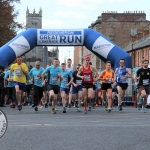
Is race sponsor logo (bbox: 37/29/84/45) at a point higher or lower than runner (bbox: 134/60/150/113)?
higher

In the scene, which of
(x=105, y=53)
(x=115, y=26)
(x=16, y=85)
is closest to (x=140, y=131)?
(x=16, y=85)

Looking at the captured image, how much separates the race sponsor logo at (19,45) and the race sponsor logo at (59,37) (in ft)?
2.39

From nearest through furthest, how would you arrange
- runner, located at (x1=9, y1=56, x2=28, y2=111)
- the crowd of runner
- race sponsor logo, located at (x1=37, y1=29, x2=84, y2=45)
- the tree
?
the crowd of runner, runner, located at (x1=9, y1=56, x2=28, y2=111), race sponsor logo, located at (x1=37, y1=29, x2=84, y2=45), the tree

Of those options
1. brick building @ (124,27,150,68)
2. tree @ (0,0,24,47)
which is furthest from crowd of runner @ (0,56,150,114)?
brick building @ (124,27,150,68)

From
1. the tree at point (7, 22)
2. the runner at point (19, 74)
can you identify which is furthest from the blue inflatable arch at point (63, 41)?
the tree at point (7, 22)

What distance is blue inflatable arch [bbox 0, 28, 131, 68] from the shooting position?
88.9 feet

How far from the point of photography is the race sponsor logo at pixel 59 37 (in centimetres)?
2758

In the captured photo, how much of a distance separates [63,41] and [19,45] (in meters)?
2.14

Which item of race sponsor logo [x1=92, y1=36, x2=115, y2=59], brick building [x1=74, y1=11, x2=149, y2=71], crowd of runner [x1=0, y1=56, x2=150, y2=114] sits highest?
brick building [x1=74, y1=11, x2=149, y2=71]

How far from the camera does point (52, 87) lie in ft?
62.2

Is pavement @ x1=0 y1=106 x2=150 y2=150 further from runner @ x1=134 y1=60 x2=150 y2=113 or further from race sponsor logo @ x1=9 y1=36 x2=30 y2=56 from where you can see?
race sponsor logo @ x1=9 y1=36 x2=30 y2=56

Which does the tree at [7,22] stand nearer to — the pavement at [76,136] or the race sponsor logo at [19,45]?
the race sponsor logo at [19,45]

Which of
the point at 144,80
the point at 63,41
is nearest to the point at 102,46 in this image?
the point at 63,41

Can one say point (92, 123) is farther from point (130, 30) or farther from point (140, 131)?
point (130, 30)
